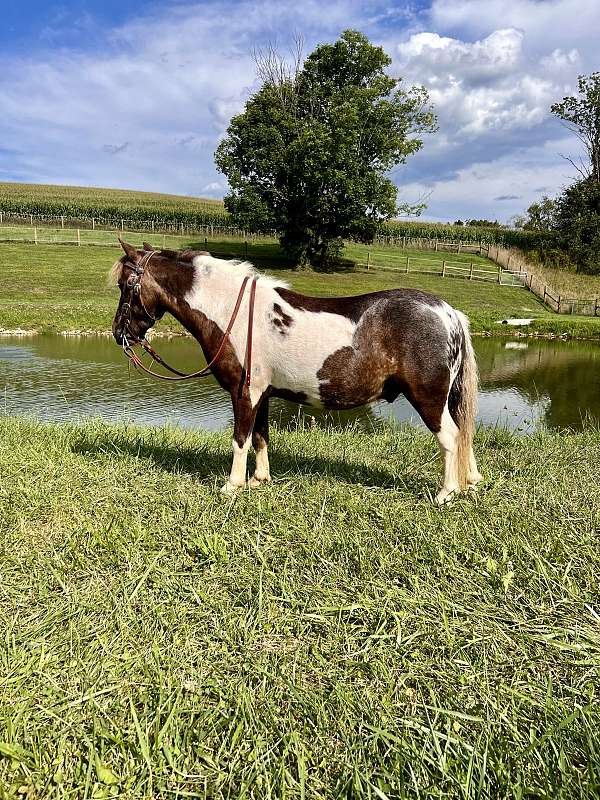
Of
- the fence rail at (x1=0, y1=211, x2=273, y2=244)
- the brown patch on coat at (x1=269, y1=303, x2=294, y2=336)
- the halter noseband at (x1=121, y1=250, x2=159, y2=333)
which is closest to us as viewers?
the brown patch on coat at (x1=269, y1=303, x2=294, y2=336)

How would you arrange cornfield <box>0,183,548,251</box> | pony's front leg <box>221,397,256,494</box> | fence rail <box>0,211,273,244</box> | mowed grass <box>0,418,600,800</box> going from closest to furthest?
1. mowed grass <box>0,418,600,800</box>
2. pony's front leg <box>221,397,256,494</box>
3. fence rail <box>0,211,273,244</box>
4. cornfield <box>0,183,548,251</box>

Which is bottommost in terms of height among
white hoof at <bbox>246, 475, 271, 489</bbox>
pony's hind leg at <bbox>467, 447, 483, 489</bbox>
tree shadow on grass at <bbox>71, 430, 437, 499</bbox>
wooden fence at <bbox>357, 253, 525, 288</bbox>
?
tree shadow on grass at <bbox>71, 430, 437, 499</bbox>

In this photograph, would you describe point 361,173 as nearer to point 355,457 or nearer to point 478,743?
point 355,457

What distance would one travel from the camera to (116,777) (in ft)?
6.95

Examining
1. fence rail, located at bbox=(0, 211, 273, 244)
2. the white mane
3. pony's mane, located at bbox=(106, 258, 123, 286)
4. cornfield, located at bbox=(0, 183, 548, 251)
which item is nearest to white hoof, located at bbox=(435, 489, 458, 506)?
the white mane

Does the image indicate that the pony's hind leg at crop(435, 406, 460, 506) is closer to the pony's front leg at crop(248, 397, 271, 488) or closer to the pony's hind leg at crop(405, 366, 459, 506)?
the pony's hind leg at crop(405, 366, 459, 506)

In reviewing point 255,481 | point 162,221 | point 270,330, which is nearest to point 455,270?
point 162,221

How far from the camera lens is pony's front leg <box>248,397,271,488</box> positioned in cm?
520

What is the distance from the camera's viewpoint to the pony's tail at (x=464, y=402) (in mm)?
4922

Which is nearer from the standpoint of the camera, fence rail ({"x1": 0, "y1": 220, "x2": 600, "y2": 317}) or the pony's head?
the pony's head

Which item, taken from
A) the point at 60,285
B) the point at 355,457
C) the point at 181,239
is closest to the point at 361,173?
the point at 181,239

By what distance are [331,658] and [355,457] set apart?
3.55 metres

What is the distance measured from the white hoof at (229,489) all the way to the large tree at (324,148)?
106 ft

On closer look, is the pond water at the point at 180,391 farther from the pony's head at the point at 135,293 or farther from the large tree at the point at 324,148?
the large tree at the point at 324,148
